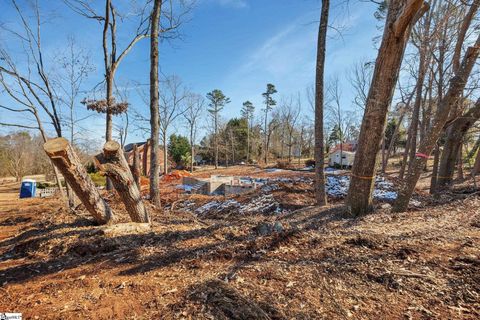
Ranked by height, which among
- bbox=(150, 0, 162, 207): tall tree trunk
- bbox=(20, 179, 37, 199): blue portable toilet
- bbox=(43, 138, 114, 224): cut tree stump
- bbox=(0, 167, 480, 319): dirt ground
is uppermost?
bbox=(150, 0, 162, 207): tall tree trunk

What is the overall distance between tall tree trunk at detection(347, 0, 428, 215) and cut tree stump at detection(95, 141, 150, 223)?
3.67 meters

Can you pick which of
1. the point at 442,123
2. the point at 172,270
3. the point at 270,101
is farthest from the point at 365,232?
the point at 270,101

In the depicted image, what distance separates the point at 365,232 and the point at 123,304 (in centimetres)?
287

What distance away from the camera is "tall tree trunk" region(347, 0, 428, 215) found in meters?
3.57

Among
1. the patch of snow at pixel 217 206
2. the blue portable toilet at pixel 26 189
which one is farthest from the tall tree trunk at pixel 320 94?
the blue portable toilet at pixel 26 189

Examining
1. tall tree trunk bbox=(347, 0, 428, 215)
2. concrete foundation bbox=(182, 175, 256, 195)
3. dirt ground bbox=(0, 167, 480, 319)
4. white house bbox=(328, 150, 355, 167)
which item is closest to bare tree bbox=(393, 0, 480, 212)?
tall tree trunk bbox=(347, 0, 428, 215)

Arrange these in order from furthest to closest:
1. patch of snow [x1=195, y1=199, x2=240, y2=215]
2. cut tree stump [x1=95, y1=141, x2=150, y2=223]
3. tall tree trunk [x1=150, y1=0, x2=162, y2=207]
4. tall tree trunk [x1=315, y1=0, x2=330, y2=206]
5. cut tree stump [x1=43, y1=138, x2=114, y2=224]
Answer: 1. patch of snow [x1=195, y1=199, x2=240, y2=215]
2. tall tree trunk [x1=150, y1=0, x2=162, y2=207]
3. tall tree trunk [x1=315, y1=0, x2=330, y2=206]
4. cut tree stump [x1=95, y1=141, x2=150, y2=223]
5. cut tree stump [x1=43, y1=138, x2=114, y2=224]

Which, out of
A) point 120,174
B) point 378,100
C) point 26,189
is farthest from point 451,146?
point 26,189

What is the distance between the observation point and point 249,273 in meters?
2.07

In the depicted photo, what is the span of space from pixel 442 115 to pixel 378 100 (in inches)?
52.6

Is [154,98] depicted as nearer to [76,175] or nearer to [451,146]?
[76,175]

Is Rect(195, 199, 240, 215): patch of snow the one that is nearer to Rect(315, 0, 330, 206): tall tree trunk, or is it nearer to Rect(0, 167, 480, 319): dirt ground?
Rect(315, 0, 330, 206): tall tree trunk

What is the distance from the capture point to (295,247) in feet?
8.68

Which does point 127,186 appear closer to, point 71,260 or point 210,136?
point 71,260
